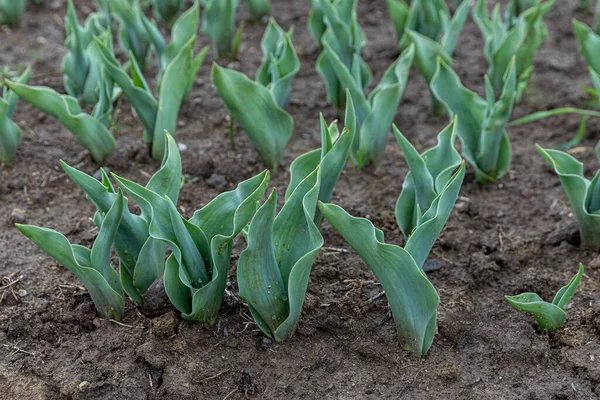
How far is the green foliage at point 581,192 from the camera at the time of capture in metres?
2.58

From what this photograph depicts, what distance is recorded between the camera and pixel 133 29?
3.67m

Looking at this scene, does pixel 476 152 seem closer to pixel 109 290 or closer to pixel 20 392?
pixel 109 290

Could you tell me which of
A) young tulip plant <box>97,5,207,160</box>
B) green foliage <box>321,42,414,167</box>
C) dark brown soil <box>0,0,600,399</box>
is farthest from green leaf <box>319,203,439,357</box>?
young tulip plant <box>97,5,207,160</box>

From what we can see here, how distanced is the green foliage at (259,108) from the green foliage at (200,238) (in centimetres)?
75

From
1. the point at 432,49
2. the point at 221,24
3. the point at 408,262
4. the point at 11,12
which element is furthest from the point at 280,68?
the point at 11,12

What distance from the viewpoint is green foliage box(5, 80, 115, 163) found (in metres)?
2.91

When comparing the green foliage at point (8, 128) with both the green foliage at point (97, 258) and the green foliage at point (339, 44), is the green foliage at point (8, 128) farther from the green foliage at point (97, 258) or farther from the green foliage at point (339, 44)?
the green foliage at point (339, 44)

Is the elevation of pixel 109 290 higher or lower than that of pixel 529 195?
higher

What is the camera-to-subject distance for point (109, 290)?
2383mm

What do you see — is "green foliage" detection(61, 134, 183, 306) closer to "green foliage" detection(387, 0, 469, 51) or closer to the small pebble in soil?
the small pebble in soil

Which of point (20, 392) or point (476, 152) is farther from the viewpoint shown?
point (476, 152)

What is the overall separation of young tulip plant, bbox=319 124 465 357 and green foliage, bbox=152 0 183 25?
2241mm

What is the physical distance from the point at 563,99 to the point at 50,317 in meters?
2.51

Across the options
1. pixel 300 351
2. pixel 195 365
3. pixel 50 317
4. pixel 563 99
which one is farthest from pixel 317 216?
pixel 563 99
